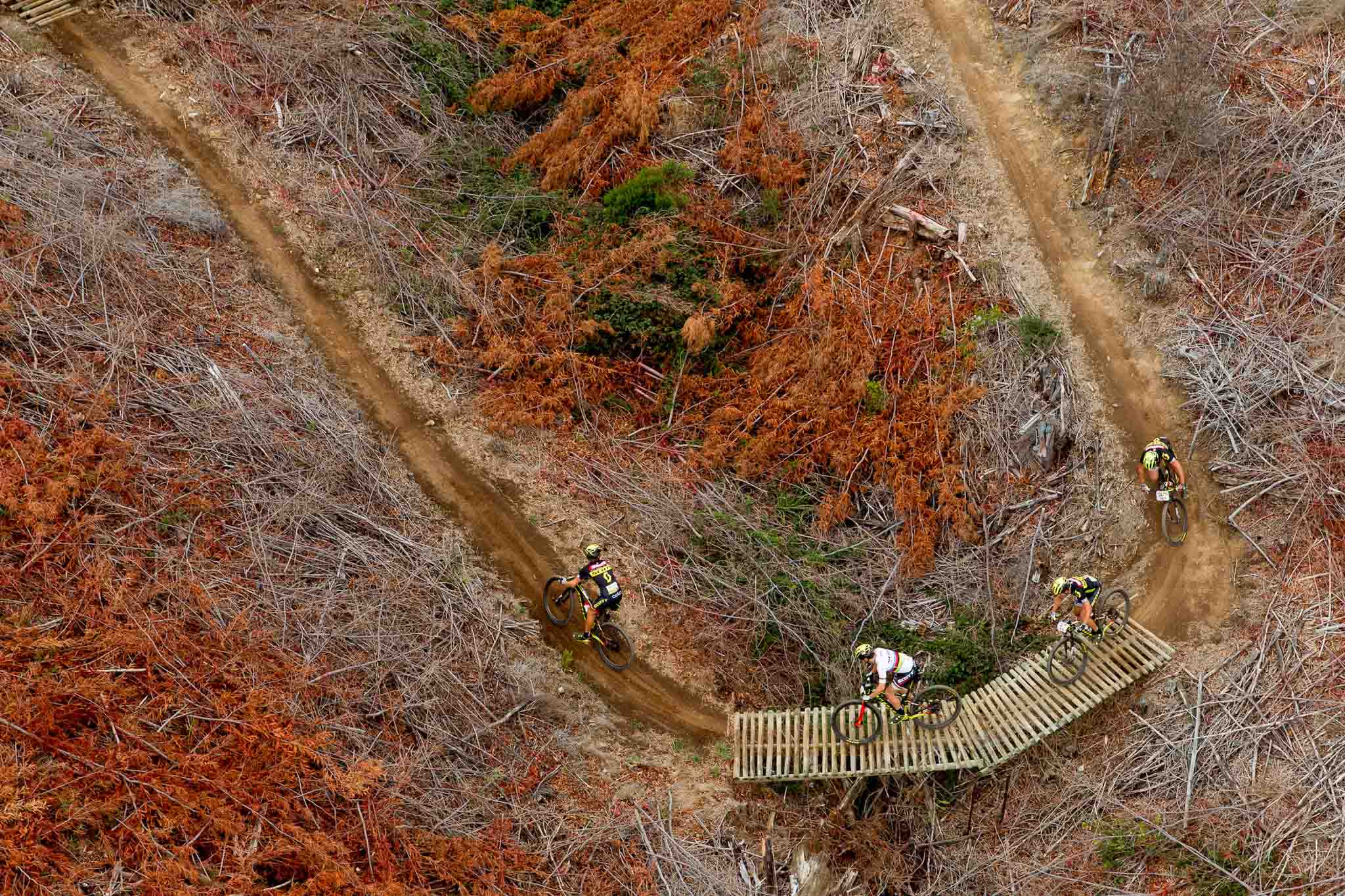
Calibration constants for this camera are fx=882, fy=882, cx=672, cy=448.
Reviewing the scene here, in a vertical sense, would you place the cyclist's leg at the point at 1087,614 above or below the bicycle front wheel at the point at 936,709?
above

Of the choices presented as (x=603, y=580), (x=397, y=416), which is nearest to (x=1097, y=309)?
(x=603, y=580)

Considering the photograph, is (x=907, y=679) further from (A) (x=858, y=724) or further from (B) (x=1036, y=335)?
(B) (x=1036, y=335)

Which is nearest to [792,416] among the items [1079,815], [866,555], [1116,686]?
[866,555]

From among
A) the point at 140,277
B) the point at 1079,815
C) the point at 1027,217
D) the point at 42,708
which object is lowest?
the point at 1079,815

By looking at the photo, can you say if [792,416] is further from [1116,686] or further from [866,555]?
[1116,686]

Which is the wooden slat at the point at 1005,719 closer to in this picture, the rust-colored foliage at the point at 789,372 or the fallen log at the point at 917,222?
the rust-colored foliage at the point at 789,372

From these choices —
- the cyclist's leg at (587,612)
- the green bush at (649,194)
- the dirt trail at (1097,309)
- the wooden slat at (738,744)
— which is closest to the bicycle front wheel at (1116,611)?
the dirt trail at (1097,309)

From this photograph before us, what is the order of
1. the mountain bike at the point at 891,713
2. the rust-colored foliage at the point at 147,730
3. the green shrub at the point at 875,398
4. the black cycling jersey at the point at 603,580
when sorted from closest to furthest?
the rust-colored foliage at the point at 147,730 < the mountain bike at the point at 891,713 < the black cycling jersey at the point at 603,580 < the green shrub at the point at 875,398

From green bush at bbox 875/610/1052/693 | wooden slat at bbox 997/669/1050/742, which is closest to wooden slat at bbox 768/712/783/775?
green bush at bbox 875/610/1052/693
